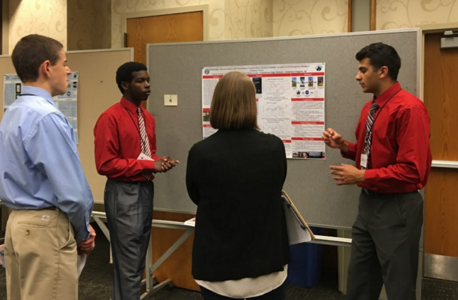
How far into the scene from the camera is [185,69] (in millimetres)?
2809

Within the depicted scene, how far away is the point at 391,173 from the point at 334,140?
16.8 inches

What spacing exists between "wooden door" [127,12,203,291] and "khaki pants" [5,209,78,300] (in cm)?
158

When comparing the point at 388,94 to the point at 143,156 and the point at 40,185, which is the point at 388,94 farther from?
the point at 40,185

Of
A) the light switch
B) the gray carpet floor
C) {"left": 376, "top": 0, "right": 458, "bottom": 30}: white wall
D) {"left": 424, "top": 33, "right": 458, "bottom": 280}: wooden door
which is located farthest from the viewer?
{"left": 424, "top": 33, "right": 458, "bottom": 280}: wooden door

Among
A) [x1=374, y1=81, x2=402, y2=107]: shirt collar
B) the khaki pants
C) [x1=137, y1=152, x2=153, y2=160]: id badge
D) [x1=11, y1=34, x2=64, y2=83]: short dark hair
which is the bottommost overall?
the khaki pants

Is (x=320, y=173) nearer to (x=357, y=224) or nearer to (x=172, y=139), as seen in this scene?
(x=357, y=224)

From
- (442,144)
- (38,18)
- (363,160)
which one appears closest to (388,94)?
(363,160)

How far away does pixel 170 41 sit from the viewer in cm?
379

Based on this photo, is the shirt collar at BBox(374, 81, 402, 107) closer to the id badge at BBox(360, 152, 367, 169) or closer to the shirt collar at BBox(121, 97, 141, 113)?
the id badge at BBox(360, 152, 367, 169)

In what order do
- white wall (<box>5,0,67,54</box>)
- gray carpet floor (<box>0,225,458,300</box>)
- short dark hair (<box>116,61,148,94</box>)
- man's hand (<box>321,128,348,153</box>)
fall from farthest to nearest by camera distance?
1. white wall (<box>5,0,67,54</box>)
2. gray carpet floor (<box>0,225,458,300</box>)
3. short dark hair (<box>116,61,148,94</box>)
4. man's hand (<box>321,128,348,153</box>)

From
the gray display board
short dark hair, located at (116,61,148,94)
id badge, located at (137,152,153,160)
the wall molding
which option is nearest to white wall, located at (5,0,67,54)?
the wall molding

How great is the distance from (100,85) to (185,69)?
789mm

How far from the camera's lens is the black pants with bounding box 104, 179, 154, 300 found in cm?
243

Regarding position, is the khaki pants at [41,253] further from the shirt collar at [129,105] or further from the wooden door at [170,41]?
the wooden door at [170,41]
